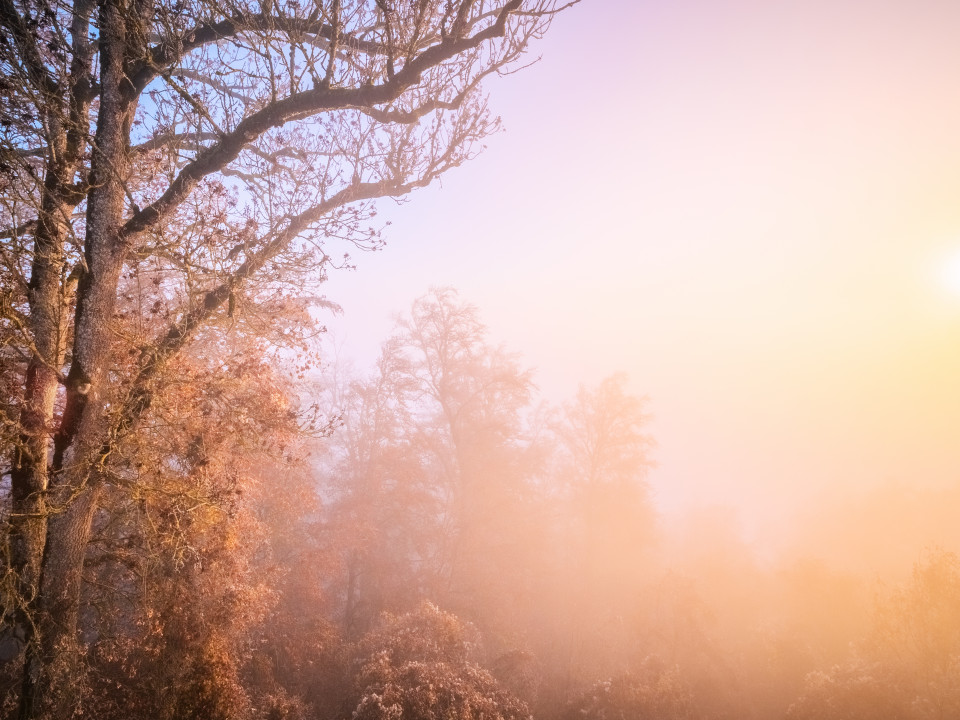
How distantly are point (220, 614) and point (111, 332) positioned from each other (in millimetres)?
6713

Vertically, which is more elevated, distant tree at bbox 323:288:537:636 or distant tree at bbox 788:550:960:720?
distant tree at bbox 323:288:537:636

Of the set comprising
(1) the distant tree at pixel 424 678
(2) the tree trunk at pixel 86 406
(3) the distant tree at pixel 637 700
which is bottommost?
(3) the distant tree at pixel 637 700

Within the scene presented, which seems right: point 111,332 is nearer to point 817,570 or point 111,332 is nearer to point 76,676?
point 76,676

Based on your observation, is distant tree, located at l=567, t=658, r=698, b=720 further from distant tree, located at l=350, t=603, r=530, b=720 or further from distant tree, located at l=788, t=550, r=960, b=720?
distant tree, located at l=350, t=603, r=530, b=720

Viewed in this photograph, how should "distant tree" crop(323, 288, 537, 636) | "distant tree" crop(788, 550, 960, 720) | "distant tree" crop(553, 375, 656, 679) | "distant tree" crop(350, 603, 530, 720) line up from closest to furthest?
"distant tree" crop(350, 603, 530, 720), "distant tree" crop(788, 550, 960, 720), "distant tree" crop(323, 288, 537, 636), "distant tree" crop(553, 375, 656, 679)

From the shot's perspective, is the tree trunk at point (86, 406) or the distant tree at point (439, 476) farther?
the distant tree at point (439, 476)

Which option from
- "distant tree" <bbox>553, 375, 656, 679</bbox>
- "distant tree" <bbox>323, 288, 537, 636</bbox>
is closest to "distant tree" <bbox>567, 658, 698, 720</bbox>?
"distant tree" <bbox>323, 288, 537, 636</bbox>

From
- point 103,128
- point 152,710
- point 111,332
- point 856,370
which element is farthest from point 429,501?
point 856,370

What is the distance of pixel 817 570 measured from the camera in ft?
91.5

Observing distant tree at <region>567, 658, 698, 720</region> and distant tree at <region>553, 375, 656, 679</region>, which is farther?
distant tree at <region>553, 375, 656, 679</region>

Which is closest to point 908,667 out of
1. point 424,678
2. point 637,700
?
point 637,700

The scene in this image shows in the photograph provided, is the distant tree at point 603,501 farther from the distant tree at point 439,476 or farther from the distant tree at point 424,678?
the distant tree at point 424,678

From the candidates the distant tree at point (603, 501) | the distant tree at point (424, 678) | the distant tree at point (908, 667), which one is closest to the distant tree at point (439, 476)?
the distant tree at point (603, 501)

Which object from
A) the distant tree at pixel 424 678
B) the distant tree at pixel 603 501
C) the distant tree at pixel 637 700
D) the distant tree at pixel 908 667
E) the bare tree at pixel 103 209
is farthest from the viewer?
the distant tree at pixel 603 501
